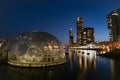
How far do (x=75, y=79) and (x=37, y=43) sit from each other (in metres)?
20.7

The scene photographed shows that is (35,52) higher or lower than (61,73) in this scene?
higher

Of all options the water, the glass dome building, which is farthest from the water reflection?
the glass dome building

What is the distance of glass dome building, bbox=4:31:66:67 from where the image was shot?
40500 mm

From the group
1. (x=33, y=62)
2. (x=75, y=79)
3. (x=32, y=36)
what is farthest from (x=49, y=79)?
(x=32, y=36)

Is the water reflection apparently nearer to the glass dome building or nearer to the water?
the water

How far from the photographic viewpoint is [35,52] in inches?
1634

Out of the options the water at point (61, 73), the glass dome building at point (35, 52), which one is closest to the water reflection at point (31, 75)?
the water at point (61, 73)

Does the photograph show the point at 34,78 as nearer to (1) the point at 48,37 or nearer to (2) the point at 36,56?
(2) the point at 36,56

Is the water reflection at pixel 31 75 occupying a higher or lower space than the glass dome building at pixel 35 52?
lower

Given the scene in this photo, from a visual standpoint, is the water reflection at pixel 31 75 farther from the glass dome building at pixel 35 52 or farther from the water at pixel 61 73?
the glass dome building at pixel 35 52

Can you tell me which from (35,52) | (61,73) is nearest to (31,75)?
(61,73)

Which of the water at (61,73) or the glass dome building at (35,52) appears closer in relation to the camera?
the water at (61,73)

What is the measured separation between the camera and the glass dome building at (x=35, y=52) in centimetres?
4050

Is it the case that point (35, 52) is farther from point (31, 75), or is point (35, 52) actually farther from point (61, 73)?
point (61, 73)
